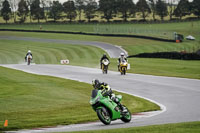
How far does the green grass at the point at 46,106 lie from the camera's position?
13368mm

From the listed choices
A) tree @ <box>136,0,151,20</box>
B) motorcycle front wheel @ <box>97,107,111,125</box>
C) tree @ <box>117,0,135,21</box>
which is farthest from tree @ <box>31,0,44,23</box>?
motorcycle front wheel @ <box>97,107,111,125</box>

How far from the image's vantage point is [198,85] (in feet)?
74.8

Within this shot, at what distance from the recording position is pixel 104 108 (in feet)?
41.6

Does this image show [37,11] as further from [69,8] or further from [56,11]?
[69,8]

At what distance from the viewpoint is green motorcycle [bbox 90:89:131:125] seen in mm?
12594

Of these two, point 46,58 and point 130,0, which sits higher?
point 130,0

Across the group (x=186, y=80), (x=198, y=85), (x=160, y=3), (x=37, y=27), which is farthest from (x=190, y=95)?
(x=160, y=3)

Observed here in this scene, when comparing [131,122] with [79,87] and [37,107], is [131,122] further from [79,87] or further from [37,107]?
[79,87]

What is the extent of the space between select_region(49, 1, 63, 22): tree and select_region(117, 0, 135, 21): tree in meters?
21.3

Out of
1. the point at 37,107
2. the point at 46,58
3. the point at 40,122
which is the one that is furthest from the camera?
the point at 46,58

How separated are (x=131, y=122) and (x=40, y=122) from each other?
2.93 metres

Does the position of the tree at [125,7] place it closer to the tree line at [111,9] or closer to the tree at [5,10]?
the tree line at [111,9]

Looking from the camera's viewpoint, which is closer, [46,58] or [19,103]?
[19,103]

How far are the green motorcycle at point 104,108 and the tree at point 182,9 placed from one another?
129m
